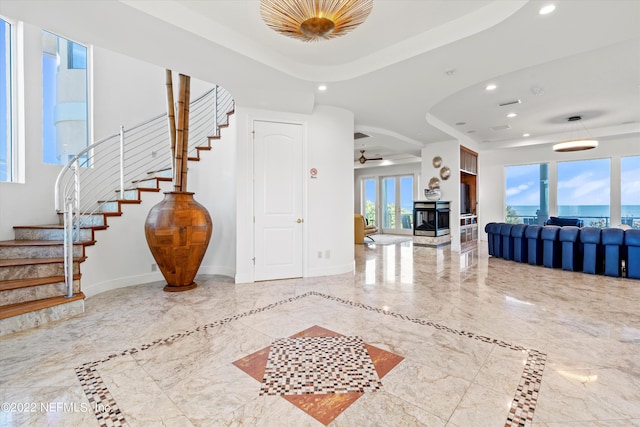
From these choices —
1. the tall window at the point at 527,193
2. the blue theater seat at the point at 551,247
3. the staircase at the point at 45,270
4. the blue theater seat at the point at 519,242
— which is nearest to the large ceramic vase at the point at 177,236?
the staircase at the point at 45,270

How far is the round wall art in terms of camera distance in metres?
7.78

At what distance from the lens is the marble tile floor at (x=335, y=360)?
1.63 meters

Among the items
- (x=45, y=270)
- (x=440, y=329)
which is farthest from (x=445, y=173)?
(x=45, y=270)

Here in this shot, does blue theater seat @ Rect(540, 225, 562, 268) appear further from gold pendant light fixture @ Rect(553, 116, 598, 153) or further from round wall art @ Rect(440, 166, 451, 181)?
round wall art @ Rect(440, 166, 451, 181)

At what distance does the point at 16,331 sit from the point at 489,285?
5.37 meters

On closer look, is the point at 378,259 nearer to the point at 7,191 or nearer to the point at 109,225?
the point at 109,225

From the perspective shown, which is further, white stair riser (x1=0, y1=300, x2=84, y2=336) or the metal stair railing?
the metal stair railing

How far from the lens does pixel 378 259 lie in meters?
6.31

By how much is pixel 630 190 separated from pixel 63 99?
12.4 meters

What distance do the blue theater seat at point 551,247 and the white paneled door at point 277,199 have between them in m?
4.37

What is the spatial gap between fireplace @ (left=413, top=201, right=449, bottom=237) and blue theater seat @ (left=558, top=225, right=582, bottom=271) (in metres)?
2.92

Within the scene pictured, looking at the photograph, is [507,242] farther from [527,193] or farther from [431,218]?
[527,193]

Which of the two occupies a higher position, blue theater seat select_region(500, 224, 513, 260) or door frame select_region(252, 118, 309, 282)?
door frame select_region(252, 118, 309, 282)

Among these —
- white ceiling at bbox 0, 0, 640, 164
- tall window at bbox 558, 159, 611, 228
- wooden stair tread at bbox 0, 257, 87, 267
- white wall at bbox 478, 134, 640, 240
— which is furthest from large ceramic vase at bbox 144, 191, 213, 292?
tall window at bbox 558, 159, 611, 228
